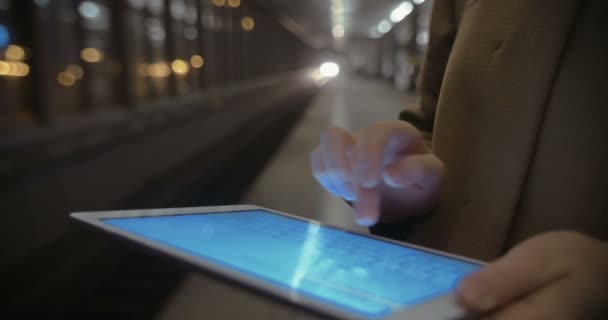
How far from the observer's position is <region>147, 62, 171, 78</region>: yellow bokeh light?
1181 cm

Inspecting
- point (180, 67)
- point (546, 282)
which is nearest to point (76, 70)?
point (180, 67)

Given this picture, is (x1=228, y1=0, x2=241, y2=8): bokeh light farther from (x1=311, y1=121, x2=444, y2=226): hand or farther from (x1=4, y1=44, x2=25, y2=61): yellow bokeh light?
(x1=311, y1=121, x2=444, y2=226): hand

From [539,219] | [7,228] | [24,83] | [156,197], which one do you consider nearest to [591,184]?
[539,219]

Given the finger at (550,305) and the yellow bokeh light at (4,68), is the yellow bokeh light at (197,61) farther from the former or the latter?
the finger at (550,305)

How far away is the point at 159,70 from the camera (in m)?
12.7

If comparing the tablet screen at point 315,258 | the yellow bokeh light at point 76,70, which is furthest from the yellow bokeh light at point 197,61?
the tablet screen at point 315,258

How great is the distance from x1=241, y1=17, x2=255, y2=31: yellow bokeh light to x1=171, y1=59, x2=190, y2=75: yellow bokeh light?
831 centimetres

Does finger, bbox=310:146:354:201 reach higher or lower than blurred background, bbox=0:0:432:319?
higher

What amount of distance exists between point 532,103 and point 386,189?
0.18m

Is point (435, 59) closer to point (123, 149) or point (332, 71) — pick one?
point (123, 149)

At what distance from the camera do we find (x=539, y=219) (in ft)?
2.07

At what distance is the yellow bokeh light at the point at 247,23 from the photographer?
75.3ft

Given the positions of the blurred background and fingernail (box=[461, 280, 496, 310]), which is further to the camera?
the blurred background

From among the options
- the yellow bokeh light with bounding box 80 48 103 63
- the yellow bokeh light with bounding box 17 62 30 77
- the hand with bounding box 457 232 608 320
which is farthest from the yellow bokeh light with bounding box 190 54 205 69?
the hand with bounding box 457 232 608 320
